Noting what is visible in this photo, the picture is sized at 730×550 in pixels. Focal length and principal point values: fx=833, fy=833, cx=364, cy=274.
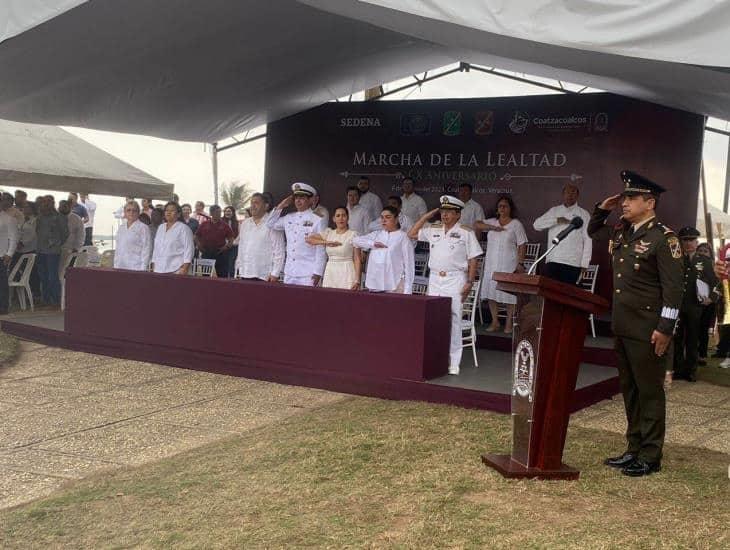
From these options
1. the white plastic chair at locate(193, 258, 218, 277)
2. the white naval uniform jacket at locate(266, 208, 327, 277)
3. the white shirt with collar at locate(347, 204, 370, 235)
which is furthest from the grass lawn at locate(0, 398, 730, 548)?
the white shirt with collar at locate(347, 204, 370, 235)

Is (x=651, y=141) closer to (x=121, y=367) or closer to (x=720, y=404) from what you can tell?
(x=720, y=404)

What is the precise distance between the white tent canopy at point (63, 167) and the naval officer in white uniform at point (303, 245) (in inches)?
221

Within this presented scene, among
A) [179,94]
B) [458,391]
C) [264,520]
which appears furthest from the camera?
[179,94]

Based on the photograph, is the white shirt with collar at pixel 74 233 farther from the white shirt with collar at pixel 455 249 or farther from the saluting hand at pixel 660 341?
the saluting hand at pixel 660 341

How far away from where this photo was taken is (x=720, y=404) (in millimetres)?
7477

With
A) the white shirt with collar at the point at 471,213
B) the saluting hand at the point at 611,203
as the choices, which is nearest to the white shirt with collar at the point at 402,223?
the white shirt with collar at the point at 471,213

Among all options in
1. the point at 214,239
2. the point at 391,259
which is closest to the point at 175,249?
the point at 391,259

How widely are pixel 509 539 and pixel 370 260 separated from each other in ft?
16.5

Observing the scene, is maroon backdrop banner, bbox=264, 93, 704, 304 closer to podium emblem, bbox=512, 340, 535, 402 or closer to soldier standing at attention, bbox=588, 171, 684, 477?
soldier standing at attention, bbox=588, 171, 684, 477

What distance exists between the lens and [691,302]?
8.76 m

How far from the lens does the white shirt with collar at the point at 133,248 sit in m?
10.3

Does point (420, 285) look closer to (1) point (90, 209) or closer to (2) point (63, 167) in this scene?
(2) point (63, 167)

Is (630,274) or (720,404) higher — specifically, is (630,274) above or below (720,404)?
above

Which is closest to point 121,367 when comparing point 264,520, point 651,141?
point 264,520
